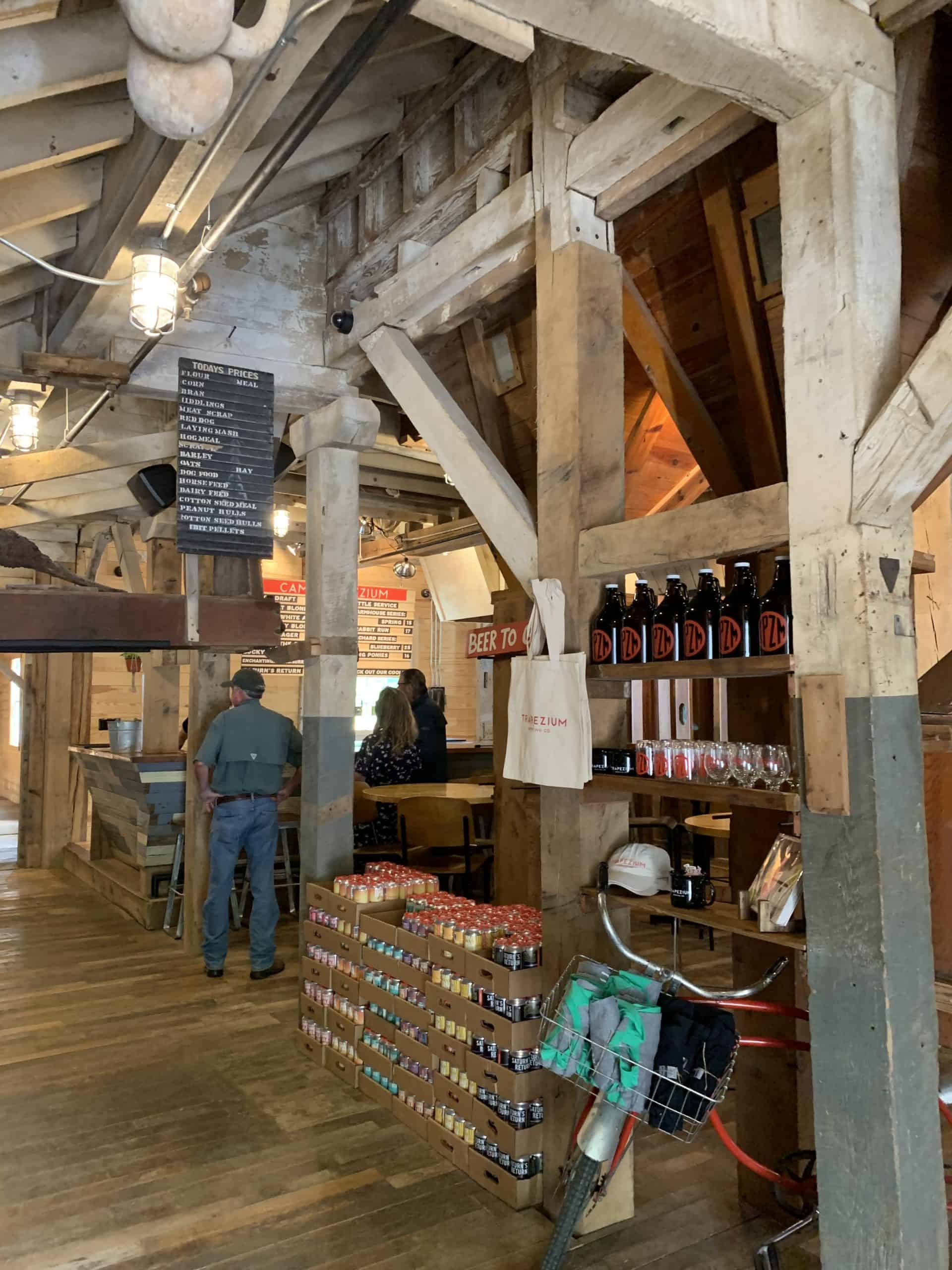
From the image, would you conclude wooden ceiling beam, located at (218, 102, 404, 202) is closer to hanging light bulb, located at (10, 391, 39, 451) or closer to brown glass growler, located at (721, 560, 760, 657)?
hanging light bulb, located at (10, 391, 39, 451)

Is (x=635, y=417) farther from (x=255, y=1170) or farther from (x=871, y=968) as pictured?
(x=255, y=1170)

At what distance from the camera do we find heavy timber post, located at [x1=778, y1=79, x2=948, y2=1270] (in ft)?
6.59

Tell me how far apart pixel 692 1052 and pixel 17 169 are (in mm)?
3394

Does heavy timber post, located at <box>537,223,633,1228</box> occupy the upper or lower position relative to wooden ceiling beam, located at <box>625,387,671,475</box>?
lower

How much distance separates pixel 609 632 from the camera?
9.63 ft

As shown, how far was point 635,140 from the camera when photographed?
2840 millimetres

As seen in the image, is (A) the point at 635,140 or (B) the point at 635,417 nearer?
(A) the point at 635,140

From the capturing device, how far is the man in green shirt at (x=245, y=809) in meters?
5.46

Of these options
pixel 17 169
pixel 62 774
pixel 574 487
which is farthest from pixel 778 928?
pixel 62 774

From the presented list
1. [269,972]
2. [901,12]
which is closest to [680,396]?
[901,12]

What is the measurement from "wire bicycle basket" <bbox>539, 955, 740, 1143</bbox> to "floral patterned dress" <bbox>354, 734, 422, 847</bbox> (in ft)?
14.0

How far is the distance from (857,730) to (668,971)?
971 mm

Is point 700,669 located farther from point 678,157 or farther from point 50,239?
point 50,239

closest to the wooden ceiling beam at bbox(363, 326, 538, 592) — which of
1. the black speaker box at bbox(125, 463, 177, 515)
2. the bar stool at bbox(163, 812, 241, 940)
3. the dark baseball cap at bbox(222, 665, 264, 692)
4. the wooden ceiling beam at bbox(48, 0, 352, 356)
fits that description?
the wooden ceiling beam at bbox(48, 0, 352, 356)
